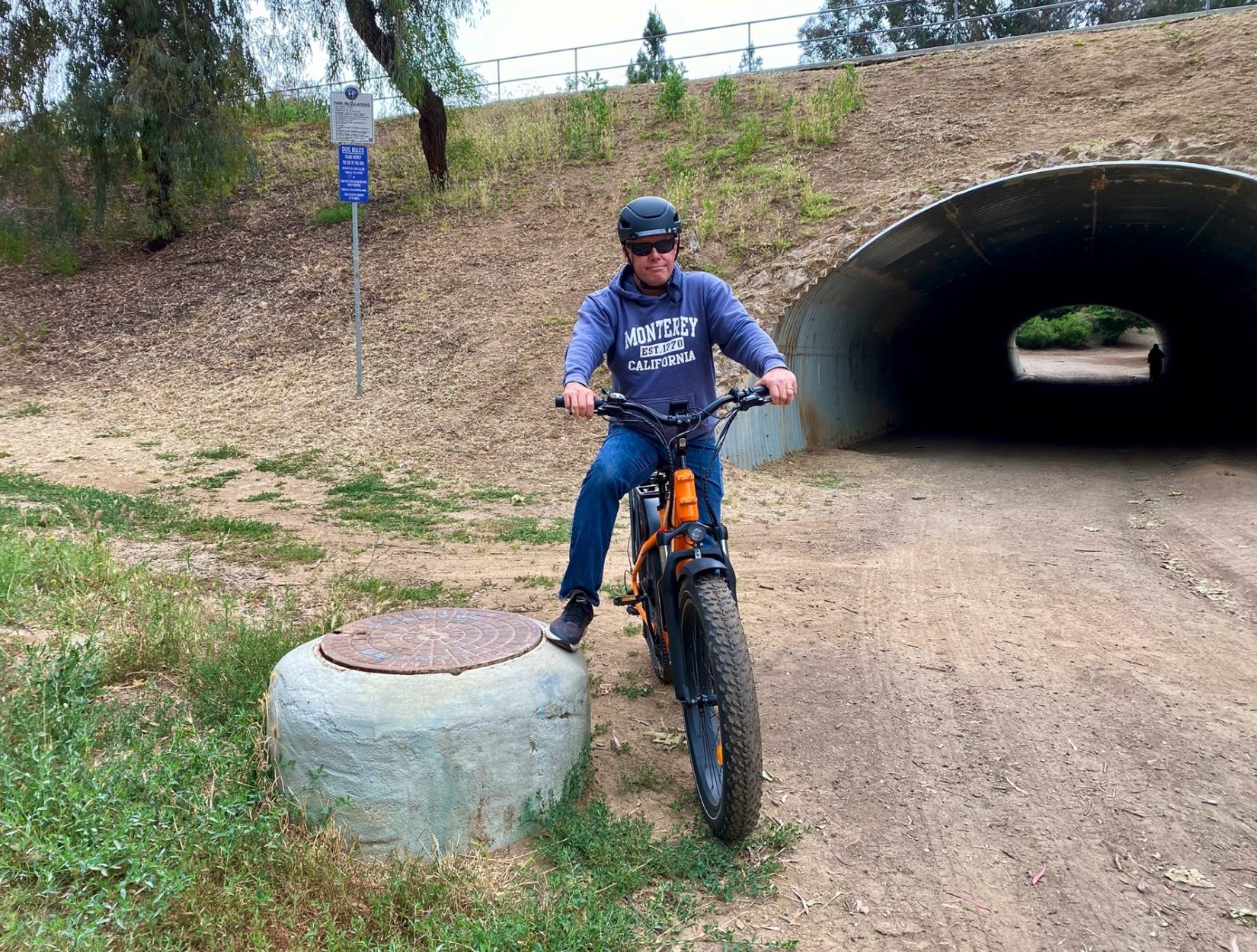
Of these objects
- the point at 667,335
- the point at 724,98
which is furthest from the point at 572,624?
the point at 724,98

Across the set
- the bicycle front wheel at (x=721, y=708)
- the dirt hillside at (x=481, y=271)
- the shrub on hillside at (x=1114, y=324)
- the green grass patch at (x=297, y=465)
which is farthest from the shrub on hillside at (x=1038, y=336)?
the bicycle front wheel at (x=721, y=708)

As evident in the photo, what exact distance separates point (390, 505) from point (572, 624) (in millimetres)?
5710

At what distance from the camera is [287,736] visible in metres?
3.21

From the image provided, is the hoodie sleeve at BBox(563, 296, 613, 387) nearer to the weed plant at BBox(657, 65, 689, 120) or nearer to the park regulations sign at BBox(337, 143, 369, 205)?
the park regulations sign at BBox(337, 143, 369, 205)

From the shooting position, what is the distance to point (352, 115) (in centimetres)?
1334

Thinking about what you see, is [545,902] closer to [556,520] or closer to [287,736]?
[287,736]

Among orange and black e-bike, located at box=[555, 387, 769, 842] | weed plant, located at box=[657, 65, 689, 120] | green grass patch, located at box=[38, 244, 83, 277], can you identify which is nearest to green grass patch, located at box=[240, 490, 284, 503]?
orange and black e-bike, located at box=[555, 387, 769, 842]

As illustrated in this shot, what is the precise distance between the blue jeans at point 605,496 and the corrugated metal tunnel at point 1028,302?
7319 millimetres

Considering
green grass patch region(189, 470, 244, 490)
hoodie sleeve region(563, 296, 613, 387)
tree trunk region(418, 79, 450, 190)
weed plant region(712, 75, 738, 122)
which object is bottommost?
green grass patch region(189, 470, 244, 490)

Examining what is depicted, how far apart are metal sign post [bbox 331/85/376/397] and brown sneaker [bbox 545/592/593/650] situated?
10121mm

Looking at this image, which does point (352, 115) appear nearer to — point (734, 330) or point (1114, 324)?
point (734, 330)

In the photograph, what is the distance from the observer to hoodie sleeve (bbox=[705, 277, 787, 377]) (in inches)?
155

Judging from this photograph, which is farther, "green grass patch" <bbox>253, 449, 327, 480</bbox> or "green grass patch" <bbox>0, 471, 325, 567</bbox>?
"green grass patch" <bbox>253, 449, 327, 480</bbox>

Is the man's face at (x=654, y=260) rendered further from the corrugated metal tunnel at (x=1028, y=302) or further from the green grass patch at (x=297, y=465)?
the green grass patch at (x=297, y=465)
